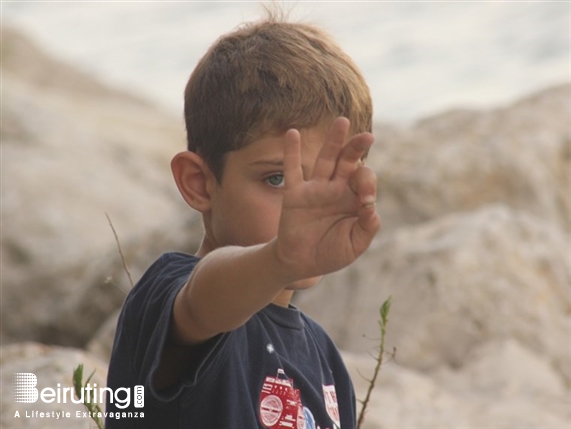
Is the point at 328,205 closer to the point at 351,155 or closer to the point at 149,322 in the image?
the point at 351,155

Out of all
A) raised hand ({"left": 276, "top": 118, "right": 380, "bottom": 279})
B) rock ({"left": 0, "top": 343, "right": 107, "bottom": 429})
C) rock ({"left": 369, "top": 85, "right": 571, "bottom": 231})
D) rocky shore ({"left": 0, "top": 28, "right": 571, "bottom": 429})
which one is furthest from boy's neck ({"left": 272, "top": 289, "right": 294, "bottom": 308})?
rock ({"left": 369, "top": 85, "right": 571, "bottom": 231})

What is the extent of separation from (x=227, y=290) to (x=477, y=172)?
426cm

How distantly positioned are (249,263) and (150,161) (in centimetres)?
782

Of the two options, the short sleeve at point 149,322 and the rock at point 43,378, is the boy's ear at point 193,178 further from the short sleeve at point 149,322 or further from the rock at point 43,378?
the rock at point 43,378

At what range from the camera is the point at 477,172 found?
627 cm

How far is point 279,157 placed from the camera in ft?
8.28

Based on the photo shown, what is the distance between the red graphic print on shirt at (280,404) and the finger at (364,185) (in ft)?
2.47

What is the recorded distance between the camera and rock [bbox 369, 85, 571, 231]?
624 cm

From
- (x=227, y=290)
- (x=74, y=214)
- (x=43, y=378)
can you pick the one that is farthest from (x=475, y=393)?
(x=74, y=214)

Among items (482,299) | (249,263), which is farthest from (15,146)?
(249,263)

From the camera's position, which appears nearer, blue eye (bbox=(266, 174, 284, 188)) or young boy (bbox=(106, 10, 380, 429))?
young boy (bbox=(106, 10, 380, 429))

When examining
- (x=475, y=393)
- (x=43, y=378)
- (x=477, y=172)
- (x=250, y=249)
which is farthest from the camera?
(x=477, y=172)

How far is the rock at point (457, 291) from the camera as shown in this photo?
5.11 meters

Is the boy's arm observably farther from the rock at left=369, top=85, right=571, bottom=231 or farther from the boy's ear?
the rock at left=369, top=85, right=571, bottom=231
